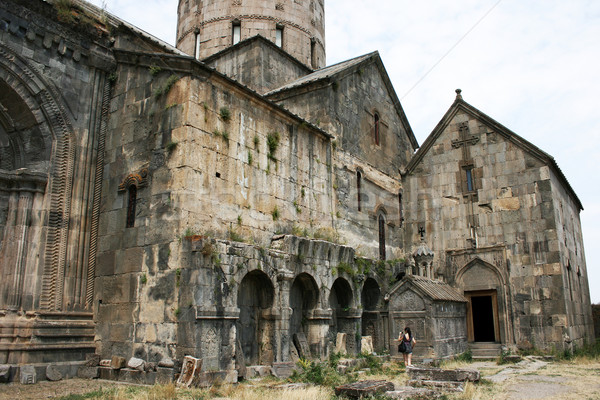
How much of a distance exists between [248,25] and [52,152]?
9.70m

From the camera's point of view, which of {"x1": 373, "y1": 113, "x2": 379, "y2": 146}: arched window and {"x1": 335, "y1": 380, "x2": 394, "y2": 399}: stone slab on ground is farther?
{"x1": 373, "y1": 113, "x2": 379, "y2": 146}: arched window

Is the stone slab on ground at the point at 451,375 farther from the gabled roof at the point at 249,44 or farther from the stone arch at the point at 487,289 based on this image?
the gabled roof at the point at 249,44

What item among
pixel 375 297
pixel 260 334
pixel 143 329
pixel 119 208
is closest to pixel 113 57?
pixel 119 208

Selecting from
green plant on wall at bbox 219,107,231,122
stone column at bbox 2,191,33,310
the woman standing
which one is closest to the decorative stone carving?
stone column at bbox 2,191,33,310

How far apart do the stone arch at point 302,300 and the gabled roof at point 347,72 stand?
574 cm

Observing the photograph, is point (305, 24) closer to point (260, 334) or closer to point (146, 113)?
point (146, 113)

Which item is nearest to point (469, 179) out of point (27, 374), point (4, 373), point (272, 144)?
point (272, 144)

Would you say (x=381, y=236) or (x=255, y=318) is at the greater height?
(x=381, y=236)

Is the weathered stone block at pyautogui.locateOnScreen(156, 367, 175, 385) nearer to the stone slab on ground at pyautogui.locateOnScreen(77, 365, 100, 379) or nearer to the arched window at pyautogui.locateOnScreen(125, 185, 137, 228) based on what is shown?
the stone slab on ground at pyautogui.locateOnScreen(77, 365, 100, 379)

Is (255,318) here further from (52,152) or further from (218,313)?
(52,152)

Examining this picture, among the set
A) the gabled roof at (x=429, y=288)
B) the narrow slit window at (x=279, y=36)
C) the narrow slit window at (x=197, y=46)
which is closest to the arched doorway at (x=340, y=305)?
the gabled roof at (x=429, y=288)

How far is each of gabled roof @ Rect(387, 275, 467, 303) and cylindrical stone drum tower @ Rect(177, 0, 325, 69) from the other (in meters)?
9.21

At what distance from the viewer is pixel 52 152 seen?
10531 mm

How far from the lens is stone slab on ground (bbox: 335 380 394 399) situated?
287 inches
